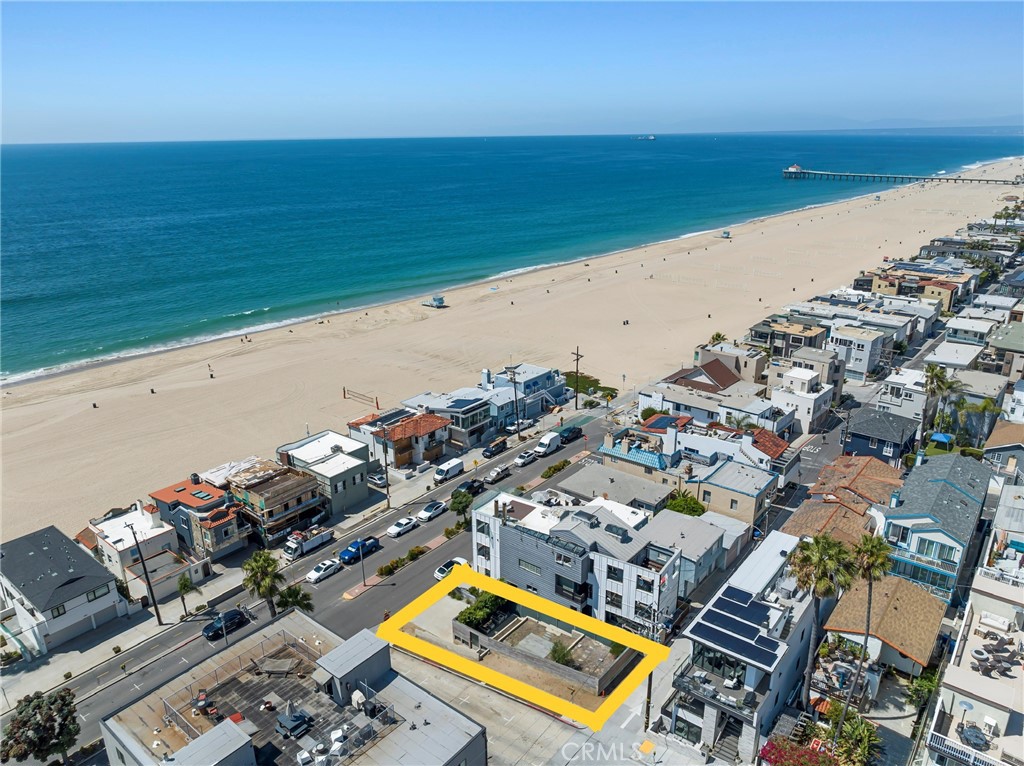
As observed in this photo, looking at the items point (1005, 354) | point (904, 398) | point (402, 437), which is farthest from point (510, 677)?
point (1005, 354)

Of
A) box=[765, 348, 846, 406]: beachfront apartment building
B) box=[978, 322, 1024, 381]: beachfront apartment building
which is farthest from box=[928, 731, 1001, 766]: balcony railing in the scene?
box=[978, 322, 1024, 381]: beachfront apartment building

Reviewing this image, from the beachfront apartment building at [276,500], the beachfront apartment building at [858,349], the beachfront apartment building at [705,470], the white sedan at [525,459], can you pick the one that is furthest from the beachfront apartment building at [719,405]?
the beachfront apartment building at [276,500]

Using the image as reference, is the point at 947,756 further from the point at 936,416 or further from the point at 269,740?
the point at 936,416

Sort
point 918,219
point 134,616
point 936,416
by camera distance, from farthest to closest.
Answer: point 918,219
point 936,416
point 134,616

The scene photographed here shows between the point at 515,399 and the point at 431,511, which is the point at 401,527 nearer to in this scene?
the point at 431,511

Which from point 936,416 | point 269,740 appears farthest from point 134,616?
point 936,416

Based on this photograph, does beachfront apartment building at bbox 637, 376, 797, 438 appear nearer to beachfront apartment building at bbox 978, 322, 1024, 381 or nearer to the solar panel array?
beachfront apartment building at bbox 978, 322, 1024, 381

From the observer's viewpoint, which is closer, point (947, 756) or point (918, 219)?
point (947, 756)
